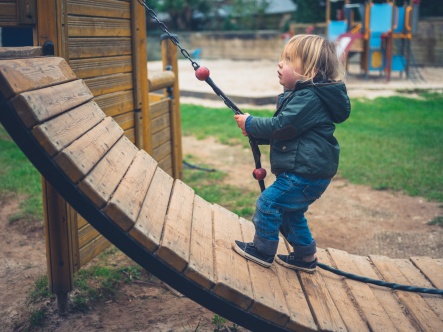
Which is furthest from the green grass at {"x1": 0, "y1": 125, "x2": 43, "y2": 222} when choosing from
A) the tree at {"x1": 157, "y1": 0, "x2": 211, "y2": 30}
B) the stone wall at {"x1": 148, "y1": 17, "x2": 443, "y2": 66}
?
the tree at {"x1": 157, "y1": 0, "x2": 211, "y2": 30}

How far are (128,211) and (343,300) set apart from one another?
4.31ft

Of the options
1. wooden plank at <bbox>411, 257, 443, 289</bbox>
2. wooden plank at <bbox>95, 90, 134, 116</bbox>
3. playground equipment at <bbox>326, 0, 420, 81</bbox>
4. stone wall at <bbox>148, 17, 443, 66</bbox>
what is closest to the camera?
wooden plank at <bbox>411, 257, 443, 289</bbox>

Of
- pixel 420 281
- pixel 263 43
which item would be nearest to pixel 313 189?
pixel 420 281

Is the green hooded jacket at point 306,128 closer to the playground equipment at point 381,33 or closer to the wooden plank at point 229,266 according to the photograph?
the wooden plank at point 229,266

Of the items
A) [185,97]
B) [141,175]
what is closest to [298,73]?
[141,175]

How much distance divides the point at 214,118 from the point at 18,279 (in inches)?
265

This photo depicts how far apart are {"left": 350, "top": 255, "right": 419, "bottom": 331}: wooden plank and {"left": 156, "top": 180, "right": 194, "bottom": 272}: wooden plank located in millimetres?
1132

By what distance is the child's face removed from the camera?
291 cm

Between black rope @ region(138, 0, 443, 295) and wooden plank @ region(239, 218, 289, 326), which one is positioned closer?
wooden plank @ region(239, 218, 289, 326)

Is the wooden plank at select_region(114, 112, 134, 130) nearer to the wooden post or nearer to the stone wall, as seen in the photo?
the wooden post

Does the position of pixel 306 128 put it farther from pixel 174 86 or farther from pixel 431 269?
pixel 174 86

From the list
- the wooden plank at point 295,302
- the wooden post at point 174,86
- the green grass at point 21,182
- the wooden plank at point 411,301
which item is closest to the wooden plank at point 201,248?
the wooden plank at point 295,302

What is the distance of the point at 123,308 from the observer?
348cm

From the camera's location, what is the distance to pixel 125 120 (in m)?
4.09
